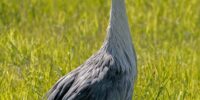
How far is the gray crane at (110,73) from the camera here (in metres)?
5.30

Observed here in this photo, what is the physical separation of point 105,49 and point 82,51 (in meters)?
1.82

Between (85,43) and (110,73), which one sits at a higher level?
(110,73)

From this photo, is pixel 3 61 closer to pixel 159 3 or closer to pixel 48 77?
pixel 48 77

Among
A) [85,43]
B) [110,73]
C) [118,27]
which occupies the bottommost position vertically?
[85,43]

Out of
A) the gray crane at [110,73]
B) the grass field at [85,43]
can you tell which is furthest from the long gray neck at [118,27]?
the grass field at [85,43]

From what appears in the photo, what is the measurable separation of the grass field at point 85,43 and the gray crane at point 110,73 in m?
0.72

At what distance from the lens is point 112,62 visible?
550cm

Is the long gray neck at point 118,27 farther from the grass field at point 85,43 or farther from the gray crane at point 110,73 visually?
the grass field at point 85,43

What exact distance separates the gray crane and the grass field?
28.2 inches

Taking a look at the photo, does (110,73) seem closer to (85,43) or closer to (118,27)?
(118,27)

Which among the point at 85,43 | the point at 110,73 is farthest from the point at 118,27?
the point at 85,43

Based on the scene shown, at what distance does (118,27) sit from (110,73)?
0.38 meters

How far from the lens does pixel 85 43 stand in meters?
8.03

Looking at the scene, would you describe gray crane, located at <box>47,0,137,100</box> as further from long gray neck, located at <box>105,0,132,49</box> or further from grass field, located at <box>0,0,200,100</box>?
grass field, located at <box>0,0,200,100</box>
